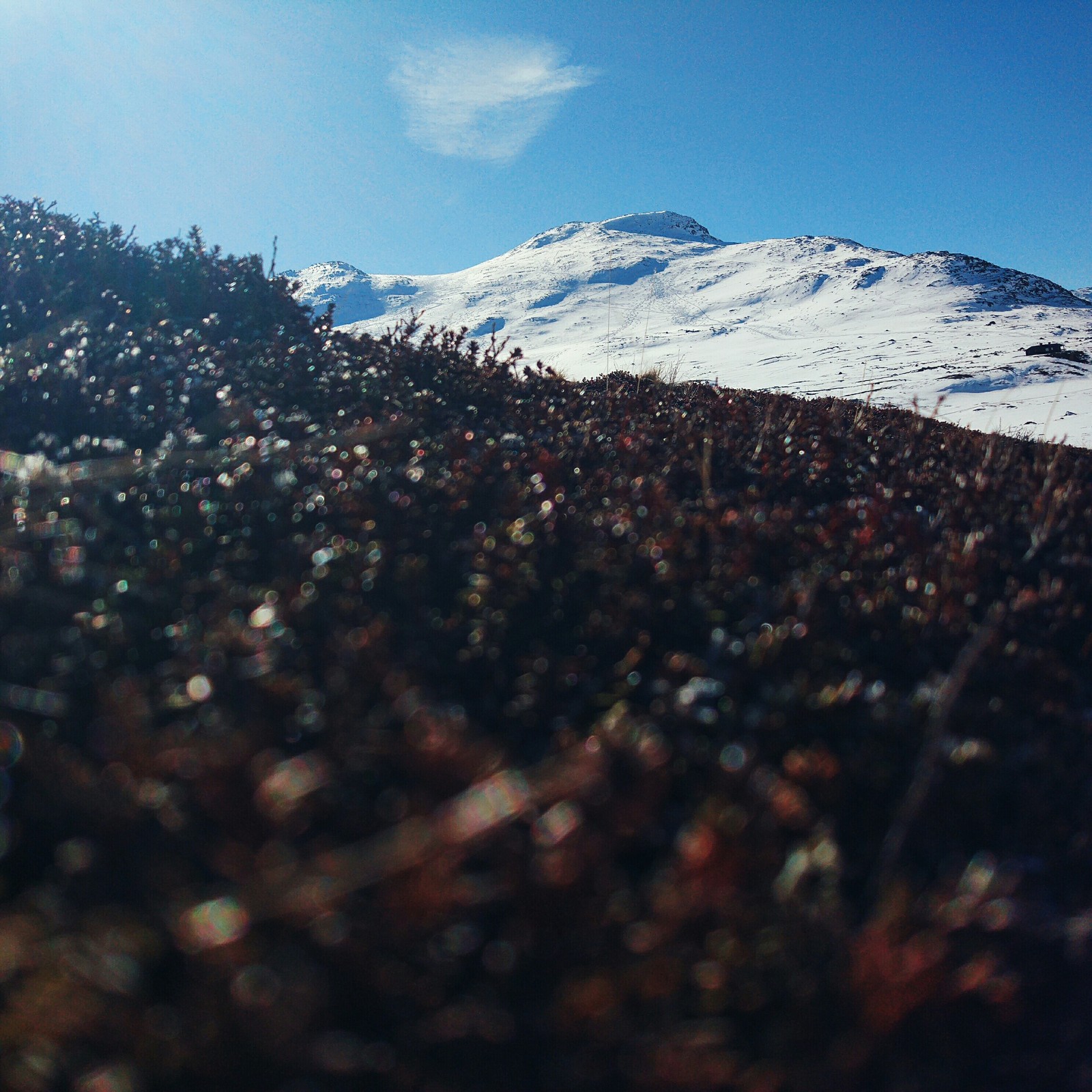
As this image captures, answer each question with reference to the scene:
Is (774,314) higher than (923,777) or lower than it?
higher

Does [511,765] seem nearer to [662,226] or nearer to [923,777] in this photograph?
[923,777]

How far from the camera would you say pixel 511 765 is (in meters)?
2.21

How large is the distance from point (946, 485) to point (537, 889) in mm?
3931

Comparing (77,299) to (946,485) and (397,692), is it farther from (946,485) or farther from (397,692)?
(946,485)

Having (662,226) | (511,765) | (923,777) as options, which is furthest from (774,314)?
(662,226)

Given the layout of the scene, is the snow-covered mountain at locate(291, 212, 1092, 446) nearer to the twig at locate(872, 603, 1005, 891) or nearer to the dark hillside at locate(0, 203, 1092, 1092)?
the dark hillside at locate(0, 203, 1092, 1092)

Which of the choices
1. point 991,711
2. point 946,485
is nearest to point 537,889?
point 991,711

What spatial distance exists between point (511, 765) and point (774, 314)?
34403 millimetres

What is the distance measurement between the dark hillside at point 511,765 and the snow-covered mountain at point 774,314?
2.05 m

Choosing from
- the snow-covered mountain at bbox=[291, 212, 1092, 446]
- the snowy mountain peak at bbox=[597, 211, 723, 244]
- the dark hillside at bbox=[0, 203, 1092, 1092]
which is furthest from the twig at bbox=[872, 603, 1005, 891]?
the snowy mountain peak at bbox=[597, 211, 723, 244]

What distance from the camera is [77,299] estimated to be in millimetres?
5309

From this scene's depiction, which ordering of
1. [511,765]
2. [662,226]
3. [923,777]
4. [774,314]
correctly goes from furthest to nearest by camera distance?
[662,226] → [774,314] → [511,765] → [923,777]

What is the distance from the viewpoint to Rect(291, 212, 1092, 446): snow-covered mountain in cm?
1191

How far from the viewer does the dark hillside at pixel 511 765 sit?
1477 millimetres
